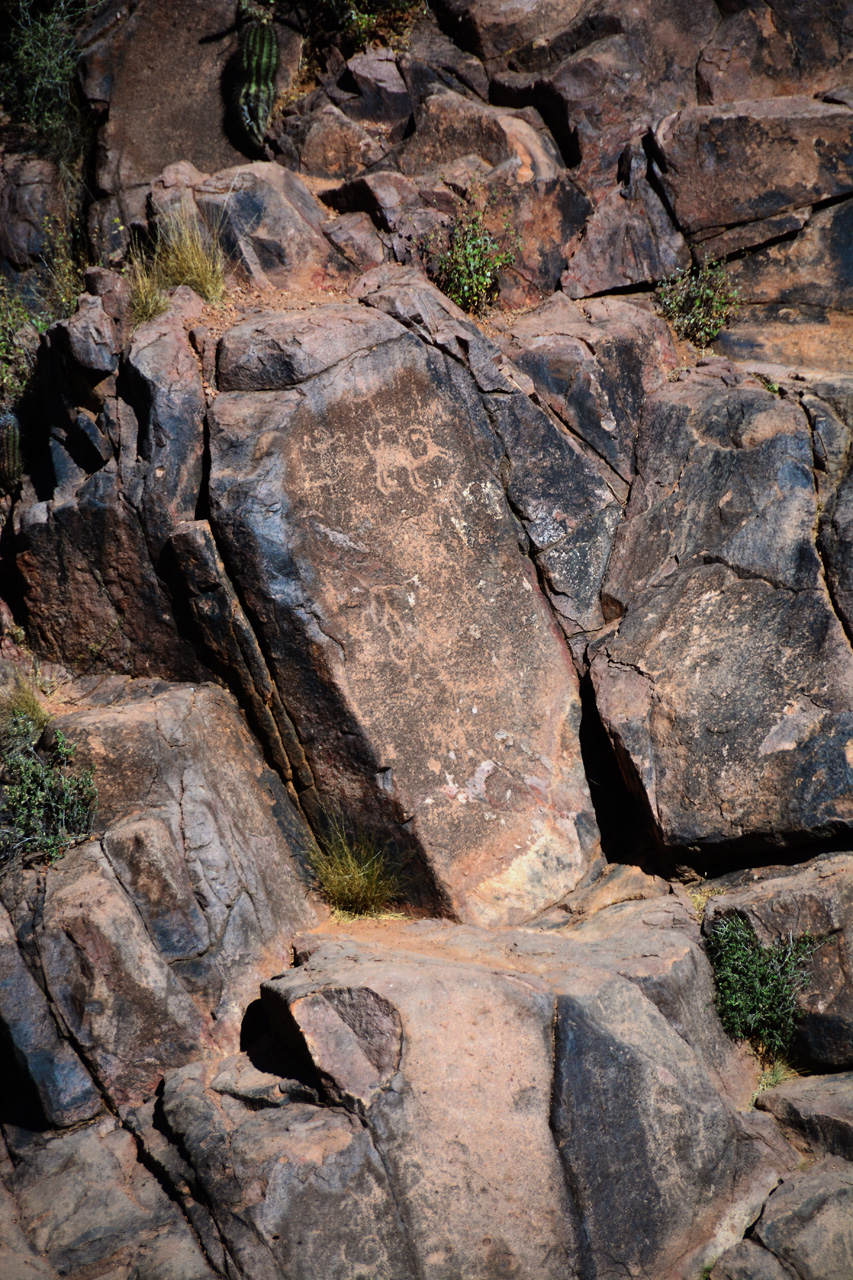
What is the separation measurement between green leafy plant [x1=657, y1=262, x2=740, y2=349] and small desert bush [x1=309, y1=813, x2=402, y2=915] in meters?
4.64

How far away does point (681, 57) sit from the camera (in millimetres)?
7414

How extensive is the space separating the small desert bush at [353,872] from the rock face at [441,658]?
60 mm

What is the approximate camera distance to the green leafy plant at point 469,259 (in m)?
6.45

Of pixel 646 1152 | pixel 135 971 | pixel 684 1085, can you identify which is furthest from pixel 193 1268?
pixel 684 1085

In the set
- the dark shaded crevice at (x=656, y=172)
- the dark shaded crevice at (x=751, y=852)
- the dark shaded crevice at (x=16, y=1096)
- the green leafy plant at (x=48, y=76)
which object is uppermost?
the green leafy plant at (x=48, y=76)

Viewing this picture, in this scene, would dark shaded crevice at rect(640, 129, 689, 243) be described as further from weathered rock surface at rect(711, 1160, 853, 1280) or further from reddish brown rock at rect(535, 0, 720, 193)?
weathered rock surface at rect(711, 1160, 853, 1280)

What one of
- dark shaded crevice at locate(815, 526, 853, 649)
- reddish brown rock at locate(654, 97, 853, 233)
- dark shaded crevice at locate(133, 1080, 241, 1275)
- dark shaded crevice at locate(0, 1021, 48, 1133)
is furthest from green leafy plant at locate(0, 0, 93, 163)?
dark shaded crevice at locate(133, 1080, 241, 1275)

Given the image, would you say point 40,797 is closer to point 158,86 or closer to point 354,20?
point 158,86

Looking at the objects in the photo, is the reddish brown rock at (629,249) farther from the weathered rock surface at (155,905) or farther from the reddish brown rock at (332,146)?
the weathered rock surface at (155,905)

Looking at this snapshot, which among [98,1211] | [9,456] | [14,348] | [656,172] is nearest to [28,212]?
[14,348]

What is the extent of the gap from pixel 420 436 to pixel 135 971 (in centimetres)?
344

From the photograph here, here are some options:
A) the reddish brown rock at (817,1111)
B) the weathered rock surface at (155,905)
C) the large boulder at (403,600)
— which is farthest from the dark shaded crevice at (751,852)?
the weathered rock surface at (155,905)

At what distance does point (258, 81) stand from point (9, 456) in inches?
157

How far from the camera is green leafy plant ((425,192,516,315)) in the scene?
254 inches
